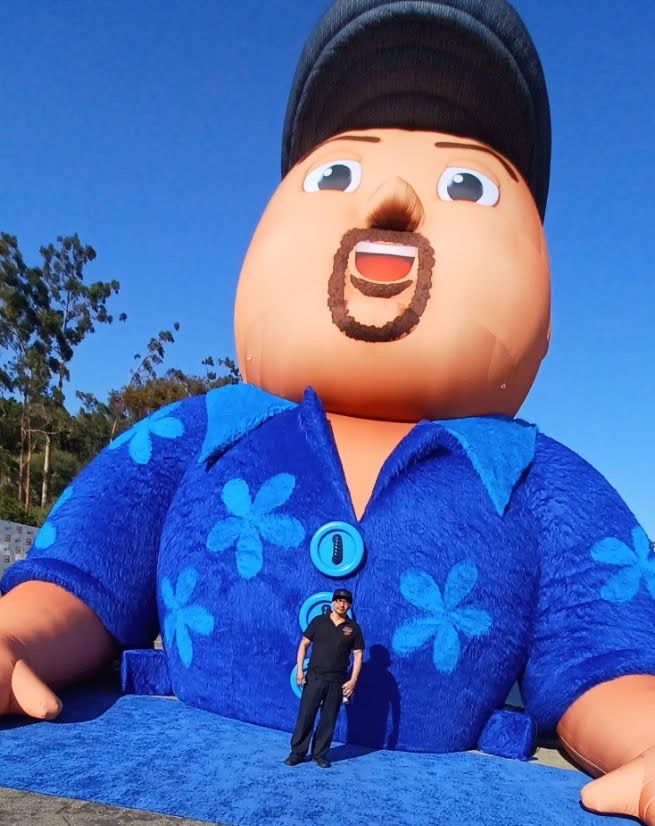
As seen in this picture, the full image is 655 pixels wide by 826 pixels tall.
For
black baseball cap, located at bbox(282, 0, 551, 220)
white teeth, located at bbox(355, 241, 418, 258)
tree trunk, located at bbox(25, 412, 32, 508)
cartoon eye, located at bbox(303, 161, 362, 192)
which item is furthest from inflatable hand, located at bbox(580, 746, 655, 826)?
tree trunk, located at bbox(25, 412, 32, 508)

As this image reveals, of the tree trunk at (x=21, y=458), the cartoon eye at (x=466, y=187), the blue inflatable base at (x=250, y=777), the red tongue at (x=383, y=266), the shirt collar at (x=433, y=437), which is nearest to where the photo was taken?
the blue inflatable base at (x=250, y=777)

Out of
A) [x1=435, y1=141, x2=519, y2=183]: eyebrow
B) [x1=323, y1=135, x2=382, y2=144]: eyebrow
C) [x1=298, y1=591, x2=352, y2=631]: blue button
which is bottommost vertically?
[x1=298, y1=591, x2=352, y2=631]: blue button

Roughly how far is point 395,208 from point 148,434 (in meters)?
1.56

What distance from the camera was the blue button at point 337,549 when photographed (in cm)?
304

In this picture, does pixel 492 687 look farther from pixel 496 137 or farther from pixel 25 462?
pixel 25 462

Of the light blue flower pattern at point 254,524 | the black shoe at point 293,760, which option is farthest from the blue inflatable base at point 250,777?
the light blue flower pattern at point 254,524

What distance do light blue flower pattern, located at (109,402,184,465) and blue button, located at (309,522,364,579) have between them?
1031 millimetres

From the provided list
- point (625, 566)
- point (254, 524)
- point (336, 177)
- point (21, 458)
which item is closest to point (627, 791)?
point (625, 566)

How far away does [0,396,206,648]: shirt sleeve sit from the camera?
3.40m

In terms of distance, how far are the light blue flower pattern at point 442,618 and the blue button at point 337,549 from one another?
212mm

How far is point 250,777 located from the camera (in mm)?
2467

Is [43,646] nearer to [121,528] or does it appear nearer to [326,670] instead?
[121,528]

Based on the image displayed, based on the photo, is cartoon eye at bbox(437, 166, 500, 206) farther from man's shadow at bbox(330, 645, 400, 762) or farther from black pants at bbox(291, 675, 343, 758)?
black pants at bbox(291, 675, 343, 758)

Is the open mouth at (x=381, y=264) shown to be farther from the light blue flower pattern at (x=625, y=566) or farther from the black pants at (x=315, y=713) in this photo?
the black pants at (x=315, y=713)
